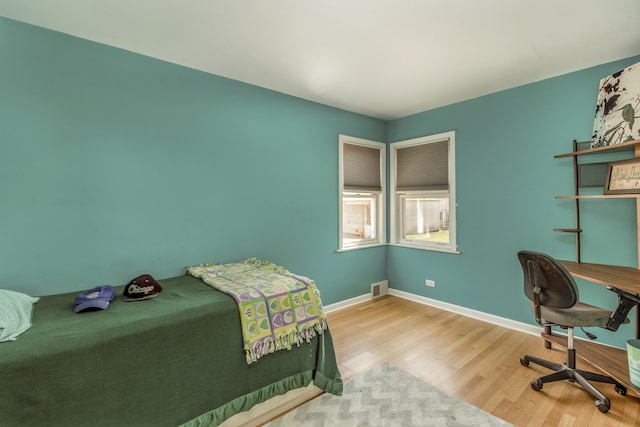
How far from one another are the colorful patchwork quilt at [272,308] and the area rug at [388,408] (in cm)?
43

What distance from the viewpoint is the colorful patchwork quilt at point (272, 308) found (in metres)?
1.80

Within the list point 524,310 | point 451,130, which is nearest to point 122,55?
point 451,130

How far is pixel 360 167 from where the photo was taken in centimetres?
400

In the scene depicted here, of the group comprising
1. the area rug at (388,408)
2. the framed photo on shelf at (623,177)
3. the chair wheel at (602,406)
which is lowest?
the area rug at (388,408)

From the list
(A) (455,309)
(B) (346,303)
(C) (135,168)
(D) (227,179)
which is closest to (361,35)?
(D) (227,179)

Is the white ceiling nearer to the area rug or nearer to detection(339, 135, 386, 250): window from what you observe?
detection(339, 135, 386, 250): window

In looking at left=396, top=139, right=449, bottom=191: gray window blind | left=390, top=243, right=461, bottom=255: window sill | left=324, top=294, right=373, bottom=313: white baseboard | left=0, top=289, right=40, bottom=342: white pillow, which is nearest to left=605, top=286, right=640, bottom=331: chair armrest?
left=390, top=243, right=461, bottom=255: window sill

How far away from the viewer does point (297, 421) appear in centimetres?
180

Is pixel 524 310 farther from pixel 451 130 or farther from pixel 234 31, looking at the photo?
pixel 234 31

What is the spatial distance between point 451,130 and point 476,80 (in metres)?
0.74

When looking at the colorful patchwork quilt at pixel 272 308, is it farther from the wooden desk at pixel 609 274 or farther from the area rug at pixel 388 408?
the wooden desk at pixel 609 274

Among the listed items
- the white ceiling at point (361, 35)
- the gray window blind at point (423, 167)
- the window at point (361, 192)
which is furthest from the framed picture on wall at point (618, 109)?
the window at point (361, 192)

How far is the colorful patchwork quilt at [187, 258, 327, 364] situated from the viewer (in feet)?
Result: 5.91

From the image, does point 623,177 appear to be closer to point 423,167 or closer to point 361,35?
point 423,167
